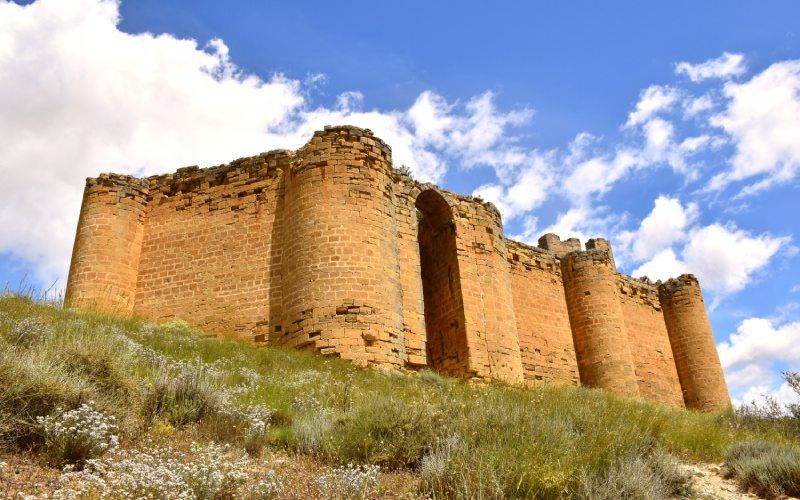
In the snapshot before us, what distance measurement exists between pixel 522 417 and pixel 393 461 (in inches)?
53.8

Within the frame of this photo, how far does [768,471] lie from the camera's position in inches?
230

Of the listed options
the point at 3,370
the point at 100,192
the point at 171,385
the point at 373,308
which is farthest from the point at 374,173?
the point at 3,370

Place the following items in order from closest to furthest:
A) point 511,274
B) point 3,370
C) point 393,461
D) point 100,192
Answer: point 3,370
point 393,461
point 100,192
point 511,274

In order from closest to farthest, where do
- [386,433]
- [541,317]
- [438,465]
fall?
[438,465] < [386,433] < [541,317]

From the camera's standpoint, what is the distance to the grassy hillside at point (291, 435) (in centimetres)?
A: 424

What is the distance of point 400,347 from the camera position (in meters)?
11.4

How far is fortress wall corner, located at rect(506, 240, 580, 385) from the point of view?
17281 millimetres

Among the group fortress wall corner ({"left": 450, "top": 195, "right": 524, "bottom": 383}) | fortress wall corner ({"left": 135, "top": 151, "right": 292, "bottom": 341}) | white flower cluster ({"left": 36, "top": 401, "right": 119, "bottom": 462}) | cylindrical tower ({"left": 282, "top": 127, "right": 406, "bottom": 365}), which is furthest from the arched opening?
white flower cluster ({"left": 36, "top": 401, "right": 119, "bottom": 462})

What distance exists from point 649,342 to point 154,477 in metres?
19.7

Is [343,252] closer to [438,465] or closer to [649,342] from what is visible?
[438,465]

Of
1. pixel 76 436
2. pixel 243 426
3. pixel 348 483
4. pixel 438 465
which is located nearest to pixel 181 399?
pixel 243 426

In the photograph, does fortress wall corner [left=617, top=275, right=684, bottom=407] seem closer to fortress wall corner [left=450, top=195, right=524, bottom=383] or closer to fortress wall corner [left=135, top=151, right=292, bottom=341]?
fortress wall corner [left=450, top=195, right=524, bottom=383]

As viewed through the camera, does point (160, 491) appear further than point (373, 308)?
No

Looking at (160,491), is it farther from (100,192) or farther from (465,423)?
(100,192)
